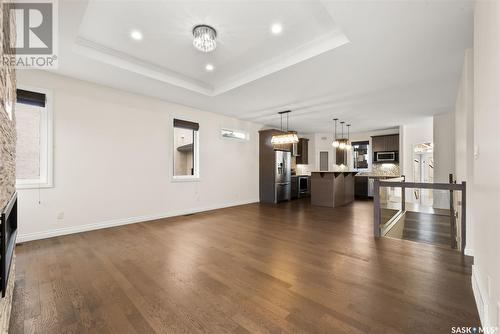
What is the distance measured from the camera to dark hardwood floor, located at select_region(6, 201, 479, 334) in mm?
1632

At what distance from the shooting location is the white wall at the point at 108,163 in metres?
3.70

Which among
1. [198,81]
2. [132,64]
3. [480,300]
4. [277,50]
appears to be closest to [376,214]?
[480,300]

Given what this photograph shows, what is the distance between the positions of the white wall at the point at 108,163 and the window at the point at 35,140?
11 centimetres

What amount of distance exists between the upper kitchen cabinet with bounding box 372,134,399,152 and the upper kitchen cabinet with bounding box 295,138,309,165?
8.92 ft

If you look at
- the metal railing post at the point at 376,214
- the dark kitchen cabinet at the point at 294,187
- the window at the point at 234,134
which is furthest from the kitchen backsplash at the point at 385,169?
the metal railing post at the point at 376,214

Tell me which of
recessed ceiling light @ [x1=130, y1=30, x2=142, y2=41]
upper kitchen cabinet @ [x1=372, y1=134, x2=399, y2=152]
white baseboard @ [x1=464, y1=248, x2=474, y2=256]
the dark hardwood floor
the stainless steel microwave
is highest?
recessed ceiling light @ [x1=130, y1=30, x2=142, y2=41]

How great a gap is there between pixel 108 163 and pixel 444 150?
8420 millimetres

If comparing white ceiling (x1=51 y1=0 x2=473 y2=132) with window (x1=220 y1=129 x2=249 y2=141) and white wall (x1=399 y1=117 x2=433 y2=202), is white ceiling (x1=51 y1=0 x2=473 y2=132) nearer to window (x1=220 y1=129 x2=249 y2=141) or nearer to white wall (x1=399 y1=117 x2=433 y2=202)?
window (x1=220 y1=129 x2=249 y2=141)

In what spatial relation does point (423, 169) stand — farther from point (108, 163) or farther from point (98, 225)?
point (98, 225)

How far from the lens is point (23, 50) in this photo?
9.74ft

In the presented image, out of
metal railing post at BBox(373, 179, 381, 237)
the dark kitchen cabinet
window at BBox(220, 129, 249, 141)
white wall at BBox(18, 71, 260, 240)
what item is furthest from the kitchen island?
white wall at BBox(18, 71, 260, 240)

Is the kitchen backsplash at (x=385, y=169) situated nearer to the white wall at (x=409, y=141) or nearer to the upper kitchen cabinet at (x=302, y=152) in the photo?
the white wall at (x=409, y=141)

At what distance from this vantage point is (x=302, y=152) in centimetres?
944

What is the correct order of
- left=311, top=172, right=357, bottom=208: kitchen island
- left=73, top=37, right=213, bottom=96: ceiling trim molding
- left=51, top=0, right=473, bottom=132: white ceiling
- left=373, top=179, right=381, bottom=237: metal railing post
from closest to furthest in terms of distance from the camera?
1. left=51, top=0, right=473, bottom=132: white ceiling
2. left=73, top=37, right=213, bottom=96: ceiling trim molding
3. left=373, top=179, right=381, bottom=237: metal railing post
4. left=311, top=172, right=357, bottom=208: kitchen island
